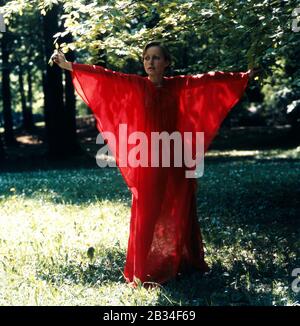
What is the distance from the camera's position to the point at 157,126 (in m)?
5.83

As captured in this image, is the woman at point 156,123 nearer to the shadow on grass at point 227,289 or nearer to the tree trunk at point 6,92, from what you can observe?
the shadow on grass at point 227,289

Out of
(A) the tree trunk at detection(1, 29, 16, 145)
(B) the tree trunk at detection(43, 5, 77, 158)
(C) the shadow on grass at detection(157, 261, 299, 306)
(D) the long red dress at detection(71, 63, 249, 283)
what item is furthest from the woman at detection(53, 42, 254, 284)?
(A) the tree trunk at detection(1, 29, 16, 145)

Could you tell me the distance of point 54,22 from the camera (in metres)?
22.0

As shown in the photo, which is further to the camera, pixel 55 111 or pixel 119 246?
pixel 55 111

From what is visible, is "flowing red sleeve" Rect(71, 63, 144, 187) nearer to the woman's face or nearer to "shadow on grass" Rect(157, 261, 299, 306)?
the woman's face

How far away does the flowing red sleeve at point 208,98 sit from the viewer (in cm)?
604

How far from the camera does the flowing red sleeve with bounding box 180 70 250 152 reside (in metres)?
6.04

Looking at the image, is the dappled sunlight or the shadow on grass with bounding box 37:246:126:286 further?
the shadow on grass with bounding box 37:246:126:286

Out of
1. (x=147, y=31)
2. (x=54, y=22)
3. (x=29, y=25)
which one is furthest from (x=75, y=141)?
(x=147, y=31)

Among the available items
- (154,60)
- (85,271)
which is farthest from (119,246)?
(154,60)

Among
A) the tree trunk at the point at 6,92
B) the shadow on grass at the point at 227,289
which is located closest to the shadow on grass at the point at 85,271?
the shadow on grass at the point at 227,289
